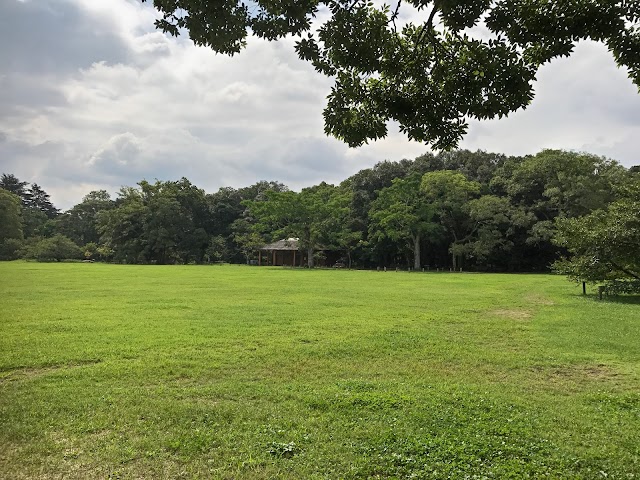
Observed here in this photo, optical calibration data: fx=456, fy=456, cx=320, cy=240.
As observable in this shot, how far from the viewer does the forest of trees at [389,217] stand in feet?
145

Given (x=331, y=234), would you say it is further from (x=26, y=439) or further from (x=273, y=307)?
(x=26, y=439)

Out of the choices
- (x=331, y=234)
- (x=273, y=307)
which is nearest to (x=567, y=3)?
(x=273, y=307)

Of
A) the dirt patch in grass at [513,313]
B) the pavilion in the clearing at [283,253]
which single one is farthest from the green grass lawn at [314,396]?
the pavilion in the clearing at [283,253]

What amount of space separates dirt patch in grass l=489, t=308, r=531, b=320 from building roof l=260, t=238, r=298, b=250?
40957 mm

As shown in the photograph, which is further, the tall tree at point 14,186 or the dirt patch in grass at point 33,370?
the tall tree at point 14,186

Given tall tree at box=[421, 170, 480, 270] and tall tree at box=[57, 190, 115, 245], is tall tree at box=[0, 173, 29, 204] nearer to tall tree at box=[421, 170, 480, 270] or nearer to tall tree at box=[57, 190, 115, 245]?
tall tree at box=[57, 190, 115, 245]

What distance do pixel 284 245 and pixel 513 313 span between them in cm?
4496

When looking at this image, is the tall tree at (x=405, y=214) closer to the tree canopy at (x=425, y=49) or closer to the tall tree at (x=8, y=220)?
the tall tree at (x=8, y=220)

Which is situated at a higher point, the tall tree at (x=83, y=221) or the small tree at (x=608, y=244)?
the tall tree at (x=83, y=221)

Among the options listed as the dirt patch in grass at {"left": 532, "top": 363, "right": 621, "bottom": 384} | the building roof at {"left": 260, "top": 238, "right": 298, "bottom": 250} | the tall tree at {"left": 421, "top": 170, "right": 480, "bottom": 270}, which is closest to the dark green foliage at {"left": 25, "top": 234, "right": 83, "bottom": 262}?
the building roof at {"left": 260, "top": 238, "right": 298, "bottom": 250}

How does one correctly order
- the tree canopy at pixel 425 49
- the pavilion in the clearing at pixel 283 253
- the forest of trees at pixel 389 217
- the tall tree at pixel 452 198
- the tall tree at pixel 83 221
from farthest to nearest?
the tall tree at pixel 83 221
the pavilion in the clearing at pixel 283 253
the tall tree at pixel 452 198
the forest of trees at pixel 389 217
the tree canopy at pixel 425 49

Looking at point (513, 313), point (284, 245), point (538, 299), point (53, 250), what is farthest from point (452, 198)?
point (53, 250)

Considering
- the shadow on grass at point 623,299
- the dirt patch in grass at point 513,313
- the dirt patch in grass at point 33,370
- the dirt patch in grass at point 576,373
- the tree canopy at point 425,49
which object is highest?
the tree canopy at point 425,49

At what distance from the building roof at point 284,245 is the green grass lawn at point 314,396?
43.6 metres
